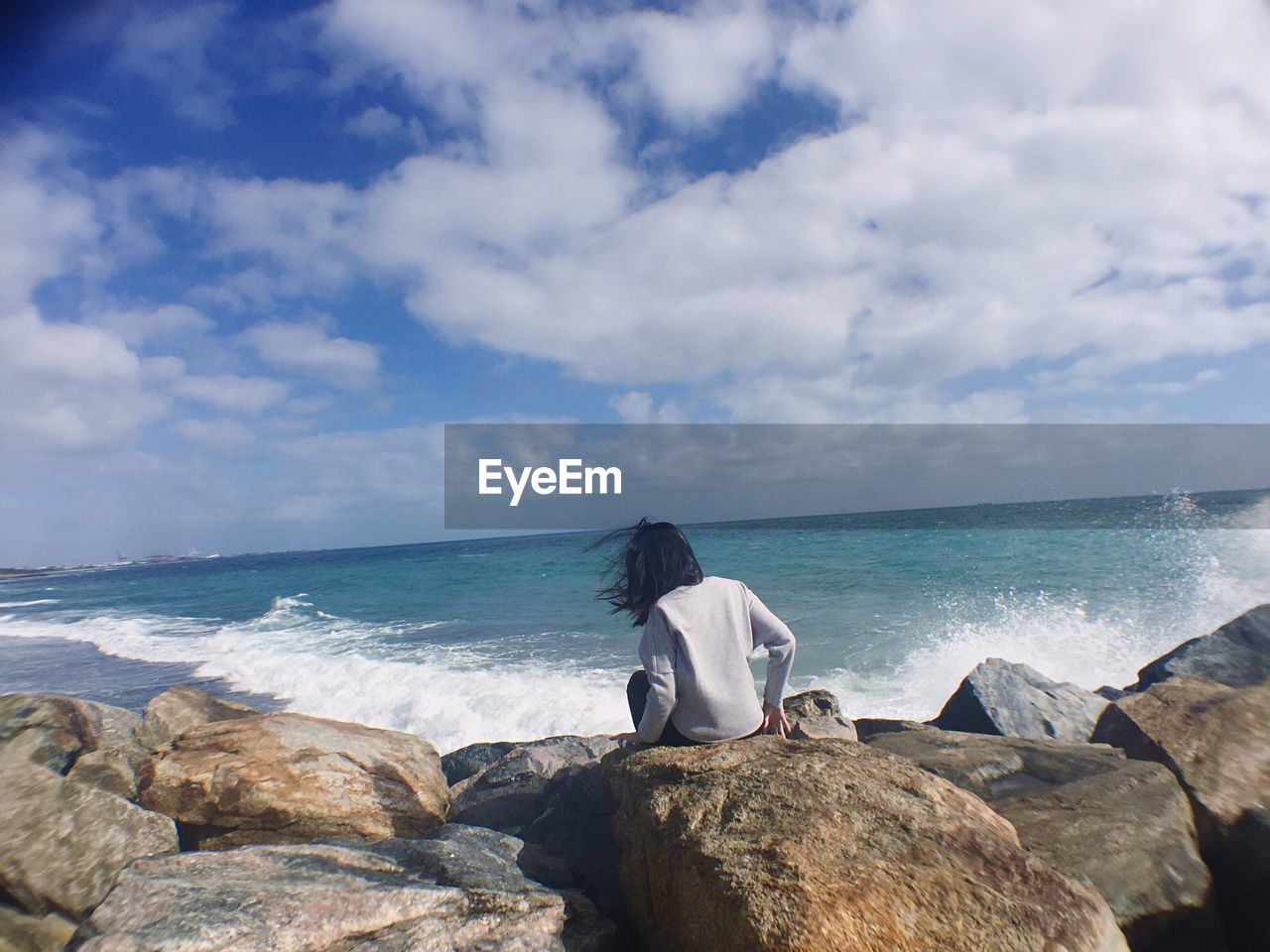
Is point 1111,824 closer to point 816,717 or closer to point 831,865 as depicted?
point 831,865

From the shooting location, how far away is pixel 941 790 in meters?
2.90

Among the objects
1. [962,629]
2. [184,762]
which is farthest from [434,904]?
[962,629]

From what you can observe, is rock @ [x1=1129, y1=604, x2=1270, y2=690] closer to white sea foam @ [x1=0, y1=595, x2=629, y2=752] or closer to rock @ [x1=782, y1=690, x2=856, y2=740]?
rock @ [x1=782, y1=690, x2=856, y2=740]

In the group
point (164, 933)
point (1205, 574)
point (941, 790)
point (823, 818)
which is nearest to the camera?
point (164, 933)

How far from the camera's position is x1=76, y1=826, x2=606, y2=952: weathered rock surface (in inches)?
95.4

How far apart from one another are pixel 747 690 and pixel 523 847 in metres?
1.50

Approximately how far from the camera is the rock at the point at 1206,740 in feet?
12.0

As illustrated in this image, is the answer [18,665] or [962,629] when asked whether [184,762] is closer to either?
[962,629]

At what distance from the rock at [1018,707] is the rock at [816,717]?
2038 millimetres

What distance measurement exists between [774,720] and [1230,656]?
7.17 meters

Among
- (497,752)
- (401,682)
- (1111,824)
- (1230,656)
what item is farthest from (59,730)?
A: (1230,656)

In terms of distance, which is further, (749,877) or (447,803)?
(447,803)

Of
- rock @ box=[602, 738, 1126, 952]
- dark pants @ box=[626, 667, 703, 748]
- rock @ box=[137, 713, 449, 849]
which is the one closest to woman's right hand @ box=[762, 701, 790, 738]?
dark pants @ box=[626, 667, 703, 748]

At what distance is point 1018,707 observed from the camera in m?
6.58
